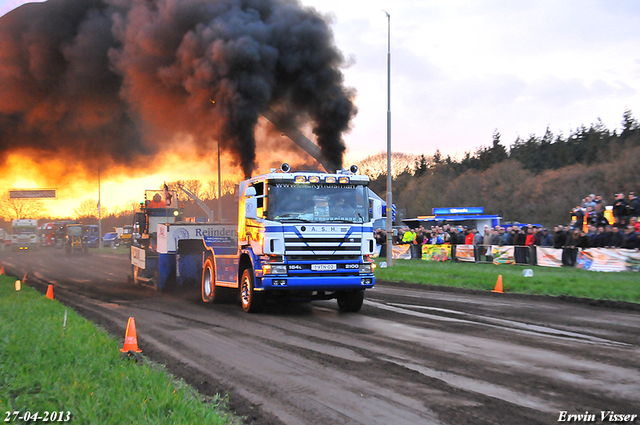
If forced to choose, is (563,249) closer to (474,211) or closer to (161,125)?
(161,125)

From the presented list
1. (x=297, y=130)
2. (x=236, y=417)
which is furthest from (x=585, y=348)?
(x=297, y=130)

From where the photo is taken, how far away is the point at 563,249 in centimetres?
1944

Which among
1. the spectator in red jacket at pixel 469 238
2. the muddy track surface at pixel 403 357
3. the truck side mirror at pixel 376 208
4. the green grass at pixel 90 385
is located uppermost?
the truck side mirror at pixel 376 208

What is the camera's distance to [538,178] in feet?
182

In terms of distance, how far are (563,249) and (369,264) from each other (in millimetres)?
11392

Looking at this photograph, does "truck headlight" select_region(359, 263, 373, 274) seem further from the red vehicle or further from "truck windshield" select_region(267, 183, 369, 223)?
the red vehicle

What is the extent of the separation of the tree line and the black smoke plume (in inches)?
806

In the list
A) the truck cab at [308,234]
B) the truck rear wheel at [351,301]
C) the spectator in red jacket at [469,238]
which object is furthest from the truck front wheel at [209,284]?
the spectator in red jacket at [469,238]

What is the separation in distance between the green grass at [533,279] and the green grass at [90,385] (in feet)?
35.3

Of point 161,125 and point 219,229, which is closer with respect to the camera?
point 219,229

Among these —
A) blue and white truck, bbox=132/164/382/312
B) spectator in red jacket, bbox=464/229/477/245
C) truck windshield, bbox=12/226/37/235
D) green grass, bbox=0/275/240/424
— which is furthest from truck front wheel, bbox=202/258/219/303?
truck windshield, bbox=12/226/37/235

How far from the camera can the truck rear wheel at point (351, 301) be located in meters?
11.5

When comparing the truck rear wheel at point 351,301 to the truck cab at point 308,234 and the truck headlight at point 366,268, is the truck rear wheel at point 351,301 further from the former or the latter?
the truck headlight at point 366,268

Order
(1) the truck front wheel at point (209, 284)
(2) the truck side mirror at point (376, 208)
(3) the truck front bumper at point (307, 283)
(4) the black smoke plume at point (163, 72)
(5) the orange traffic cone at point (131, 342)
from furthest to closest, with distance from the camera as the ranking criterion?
1. (4) the black smoke plume at point (163, 72)
2. (1) the truck front wheel at point (209, 284)
3. (2) the truck side mirror at point (376, 208)
4. (3) the truck front bumper at point (307, 283)
5. (5) the orange traffic cone at point (131, 342)
